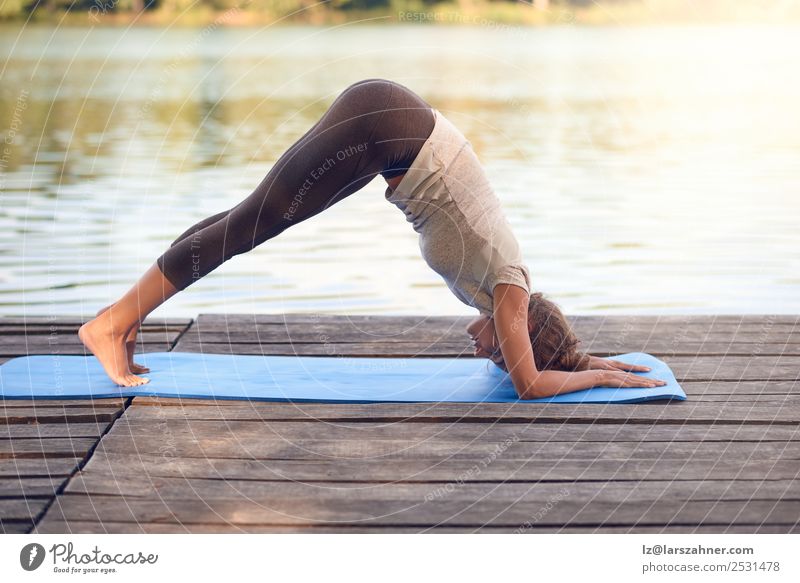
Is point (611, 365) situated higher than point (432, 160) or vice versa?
point (432, 160)

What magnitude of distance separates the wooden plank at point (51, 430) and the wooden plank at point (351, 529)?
0.65 meters

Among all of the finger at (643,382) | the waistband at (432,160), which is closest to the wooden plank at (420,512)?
the finger at (643,382)

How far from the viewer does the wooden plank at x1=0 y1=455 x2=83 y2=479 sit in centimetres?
284

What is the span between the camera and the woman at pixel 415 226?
Result: 3.47 metres

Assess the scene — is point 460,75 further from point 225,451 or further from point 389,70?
point 225,451

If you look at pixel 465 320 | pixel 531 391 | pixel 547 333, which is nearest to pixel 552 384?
pixel 531 391

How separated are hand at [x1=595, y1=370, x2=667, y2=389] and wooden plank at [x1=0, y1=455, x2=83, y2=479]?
1745mm

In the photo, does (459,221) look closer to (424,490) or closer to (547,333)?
(547,333)

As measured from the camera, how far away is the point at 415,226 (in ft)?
12.1

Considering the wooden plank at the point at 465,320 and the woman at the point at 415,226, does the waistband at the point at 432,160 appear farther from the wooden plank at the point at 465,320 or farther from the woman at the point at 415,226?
the wooden plank at the point at 465,320

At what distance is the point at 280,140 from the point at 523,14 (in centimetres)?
2382

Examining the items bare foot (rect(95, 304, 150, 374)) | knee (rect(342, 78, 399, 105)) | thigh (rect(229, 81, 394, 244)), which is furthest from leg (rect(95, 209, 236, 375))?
knee (rect(342, 78, 399, 105))

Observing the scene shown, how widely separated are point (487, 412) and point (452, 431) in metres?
0.20

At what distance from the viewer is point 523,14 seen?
35438 millimetres
